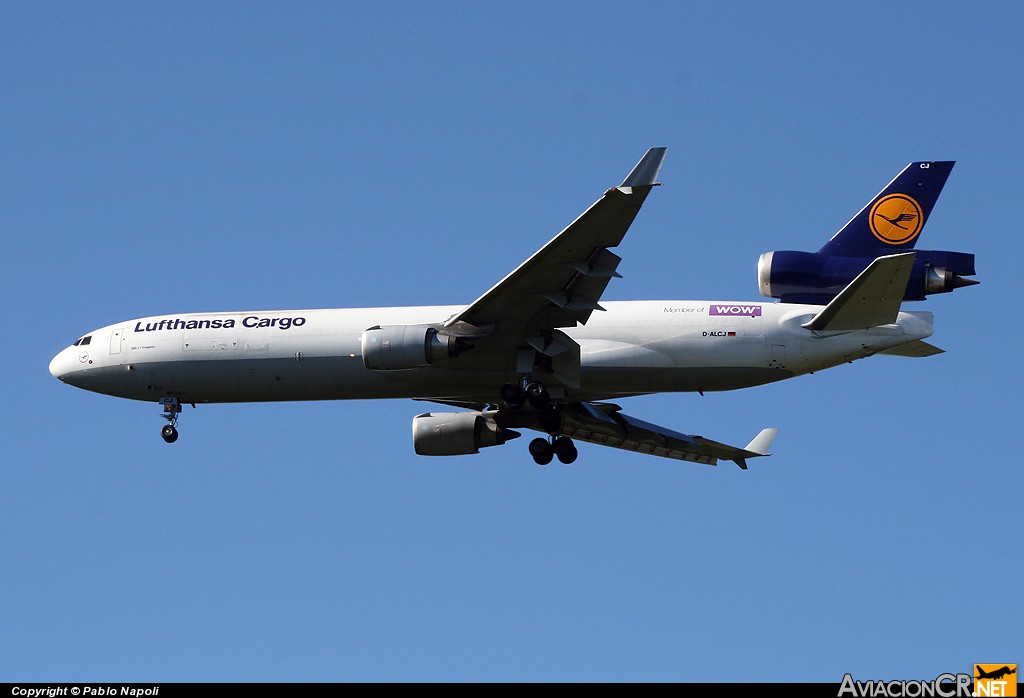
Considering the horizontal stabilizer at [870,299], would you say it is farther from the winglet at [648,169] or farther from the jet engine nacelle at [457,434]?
the jet engine nacelle at [457,434]

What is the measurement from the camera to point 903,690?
2306 centimetres

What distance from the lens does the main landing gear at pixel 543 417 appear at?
33.4m

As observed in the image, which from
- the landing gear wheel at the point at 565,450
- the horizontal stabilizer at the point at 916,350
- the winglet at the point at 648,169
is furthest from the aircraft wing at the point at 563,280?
the horizontal stabilizer at the point at 916,350

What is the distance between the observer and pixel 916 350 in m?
33.8

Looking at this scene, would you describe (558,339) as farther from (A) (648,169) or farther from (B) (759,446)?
(B) (759,446)

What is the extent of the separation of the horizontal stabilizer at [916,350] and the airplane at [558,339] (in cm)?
4

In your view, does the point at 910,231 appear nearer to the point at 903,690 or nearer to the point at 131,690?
the point at 903,690

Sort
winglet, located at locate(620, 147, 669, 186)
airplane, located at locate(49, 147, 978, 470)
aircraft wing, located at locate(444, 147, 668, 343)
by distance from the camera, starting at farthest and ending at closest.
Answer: airplane, located at locate(49, 147, 978, 470), aircraft wing, located at locate(444, 147, 668, 343), winglet, located at locate(620, 147, 669, 186)

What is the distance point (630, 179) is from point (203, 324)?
13.1 meters

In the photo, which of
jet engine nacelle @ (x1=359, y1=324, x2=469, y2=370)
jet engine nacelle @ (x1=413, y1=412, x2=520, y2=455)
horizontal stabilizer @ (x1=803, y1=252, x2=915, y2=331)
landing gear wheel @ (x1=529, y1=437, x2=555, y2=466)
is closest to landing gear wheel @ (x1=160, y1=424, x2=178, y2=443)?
jet engine nacelle @ (x1=413, y1=412, x2=520, y2=455)

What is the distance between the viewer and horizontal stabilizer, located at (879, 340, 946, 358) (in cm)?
3350

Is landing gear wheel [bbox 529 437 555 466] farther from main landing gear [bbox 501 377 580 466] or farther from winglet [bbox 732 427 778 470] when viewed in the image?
winglet [bbox 732 427 778 470]

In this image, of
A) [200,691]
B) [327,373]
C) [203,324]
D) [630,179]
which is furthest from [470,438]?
[200,691]

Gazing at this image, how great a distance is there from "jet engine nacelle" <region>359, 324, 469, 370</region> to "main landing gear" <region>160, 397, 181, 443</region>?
6345 millimetres
